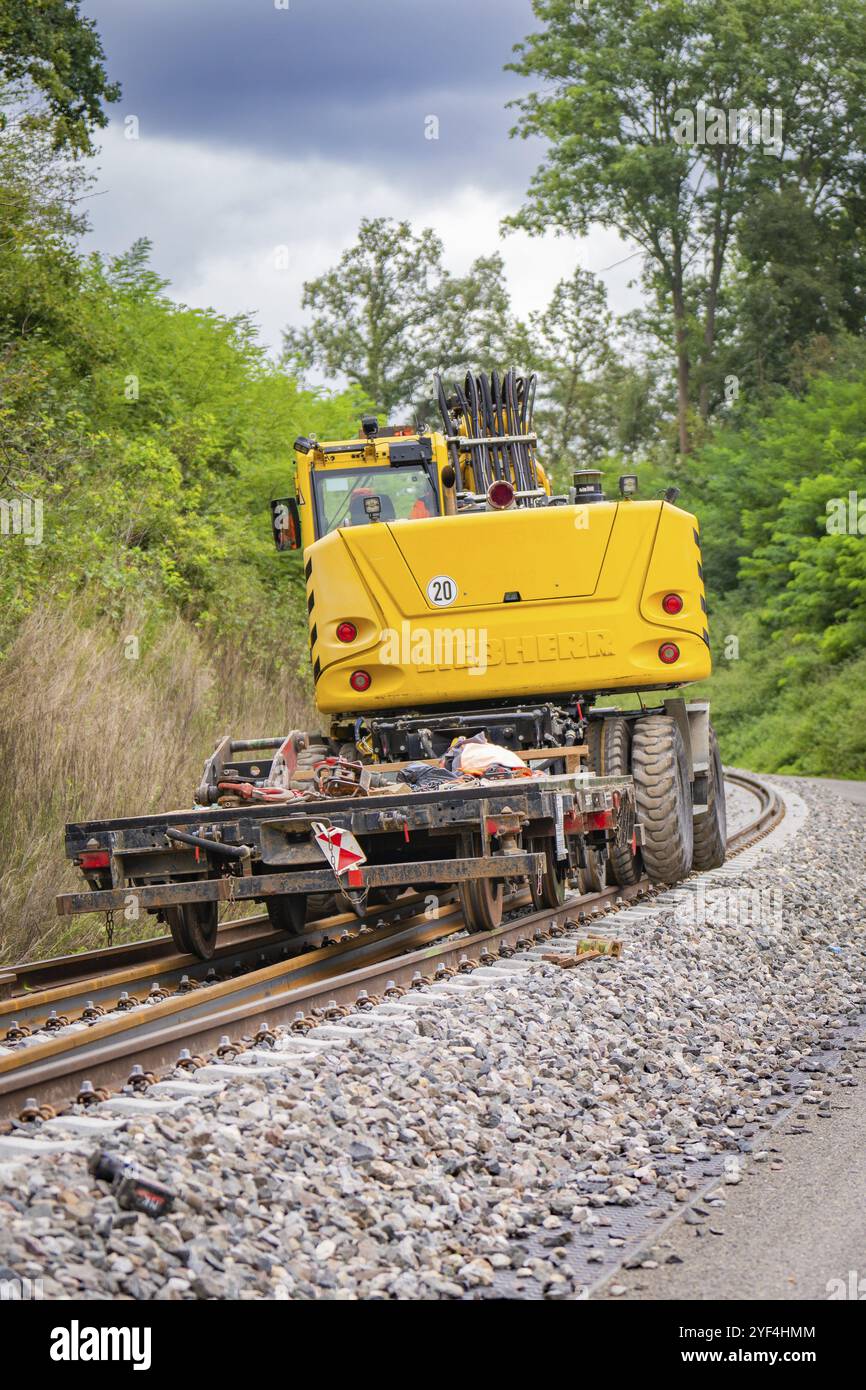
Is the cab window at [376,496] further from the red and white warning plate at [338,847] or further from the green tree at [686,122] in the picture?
the green tree at [686,122]

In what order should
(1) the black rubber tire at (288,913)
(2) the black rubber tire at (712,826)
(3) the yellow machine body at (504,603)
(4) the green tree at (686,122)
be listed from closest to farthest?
(1) the black rubber tire at (288,913), (3) the yellow machine body at (504,603), (2) the black rubber tire at (712,826), (4) the green tree at (686,122)

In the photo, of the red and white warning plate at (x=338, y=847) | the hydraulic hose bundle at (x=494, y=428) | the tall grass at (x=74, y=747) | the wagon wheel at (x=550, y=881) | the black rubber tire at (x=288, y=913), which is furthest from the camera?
the hydraulic hose bundle at (x=494, y=428)

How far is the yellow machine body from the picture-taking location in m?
10.3

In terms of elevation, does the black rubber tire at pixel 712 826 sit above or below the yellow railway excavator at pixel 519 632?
below

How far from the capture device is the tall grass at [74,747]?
10.2 m

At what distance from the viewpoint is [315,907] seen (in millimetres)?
10469

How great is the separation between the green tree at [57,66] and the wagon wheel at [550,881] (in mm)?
11139

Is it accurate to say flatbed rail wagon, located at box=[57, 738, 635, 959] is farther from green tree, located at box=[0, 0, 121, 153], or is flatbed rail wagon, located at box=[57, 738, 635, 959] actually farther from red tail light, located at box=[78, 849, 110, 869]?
green tree, located at box=[0, 0, 121, 153]

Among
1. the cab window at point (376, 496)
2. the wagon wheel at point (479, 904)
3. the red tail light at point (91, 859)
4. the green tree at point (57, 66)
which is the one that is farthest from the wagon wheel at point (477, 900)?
the green tree at point (57, 66)
